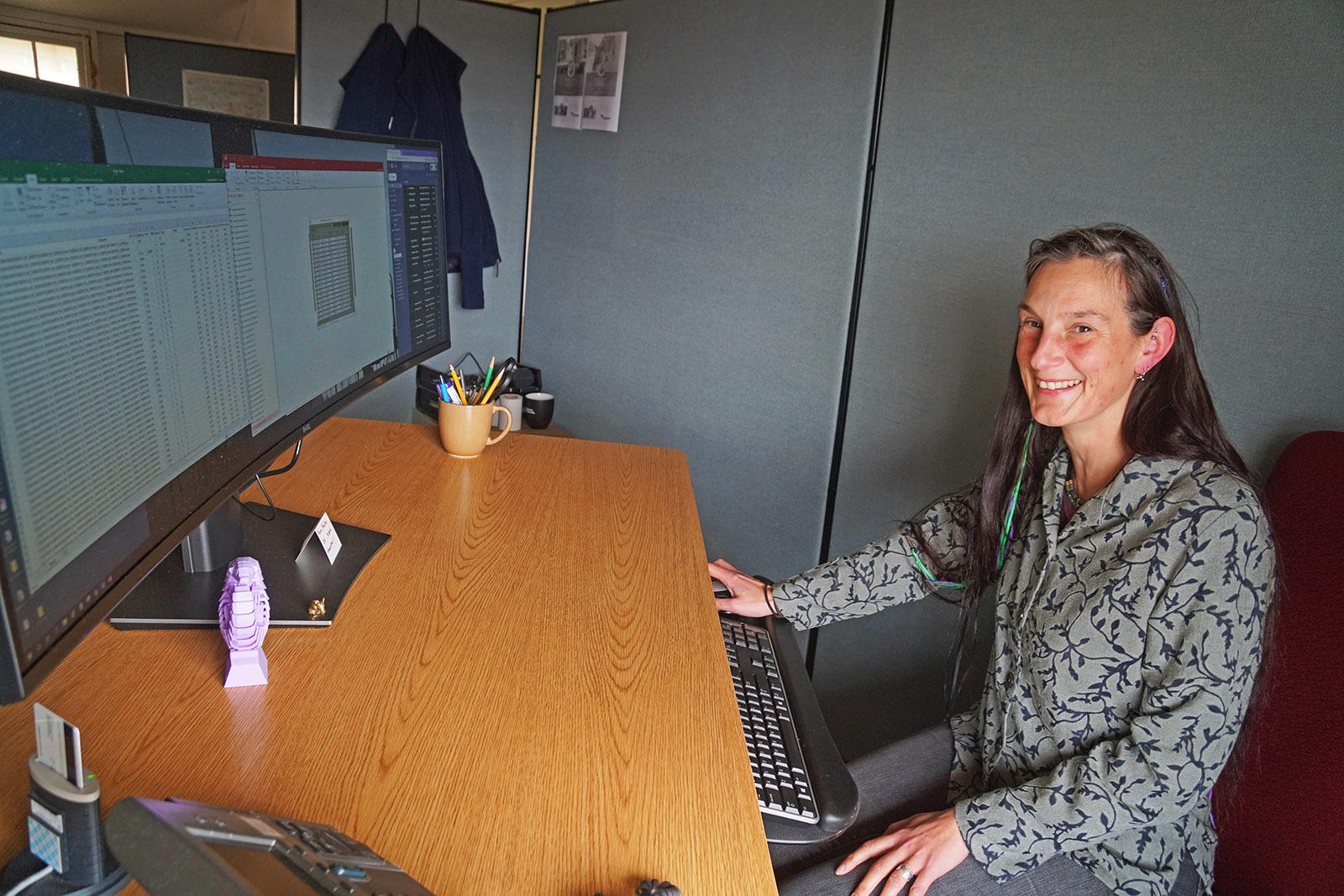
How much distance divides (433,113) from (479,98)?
0.59 ft

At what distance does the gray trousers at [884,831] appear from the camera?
106 centimetres

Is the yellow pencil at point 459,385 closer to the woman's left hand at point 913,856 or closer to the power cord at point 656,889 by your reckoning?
the woman's left hand at point 913,856

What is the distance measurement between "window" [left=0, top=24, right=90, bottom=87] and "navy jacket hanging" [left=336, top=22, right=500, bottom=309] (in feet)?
6.28

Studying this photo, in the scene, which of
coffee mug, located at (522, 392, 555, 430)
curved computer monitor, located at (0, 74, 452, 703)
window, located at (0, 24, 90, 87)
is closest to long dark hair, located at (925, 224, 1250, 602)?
curved computer monitor, located at (0, 74, 452, 703)

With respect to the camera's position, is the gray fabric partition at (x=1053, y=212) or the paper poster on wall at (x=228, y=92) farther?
the paper poster on wall at (x=228, y=92)

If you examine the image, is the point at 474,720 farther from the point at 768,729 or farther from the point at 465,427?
the point at 465,427

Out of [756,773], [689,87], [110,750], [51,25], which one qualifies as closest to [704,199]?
[689,87]

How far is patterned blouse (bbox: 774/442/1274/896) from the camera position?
1.03m

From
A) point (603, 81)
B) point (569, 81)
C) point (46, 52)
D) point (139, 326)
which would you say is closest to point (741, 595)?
point (139, 326)

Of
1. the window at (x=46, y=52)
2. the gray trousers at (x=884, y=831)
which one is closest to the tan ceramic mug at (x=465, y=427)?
the gray trousers at (x=884, y=831)

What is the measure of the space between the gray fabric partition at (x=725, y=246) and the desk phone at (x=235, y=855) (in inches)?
65.8

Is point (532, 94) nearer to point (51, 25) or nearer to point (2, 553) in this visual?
point (51, 25)

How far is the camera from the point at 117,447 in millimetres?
669

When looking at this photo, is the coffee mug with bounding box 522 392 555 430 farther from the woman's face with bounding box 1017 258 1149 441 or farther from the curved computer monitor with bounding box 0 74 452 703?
the woman's face with bounding box 1017 258 1149 441
